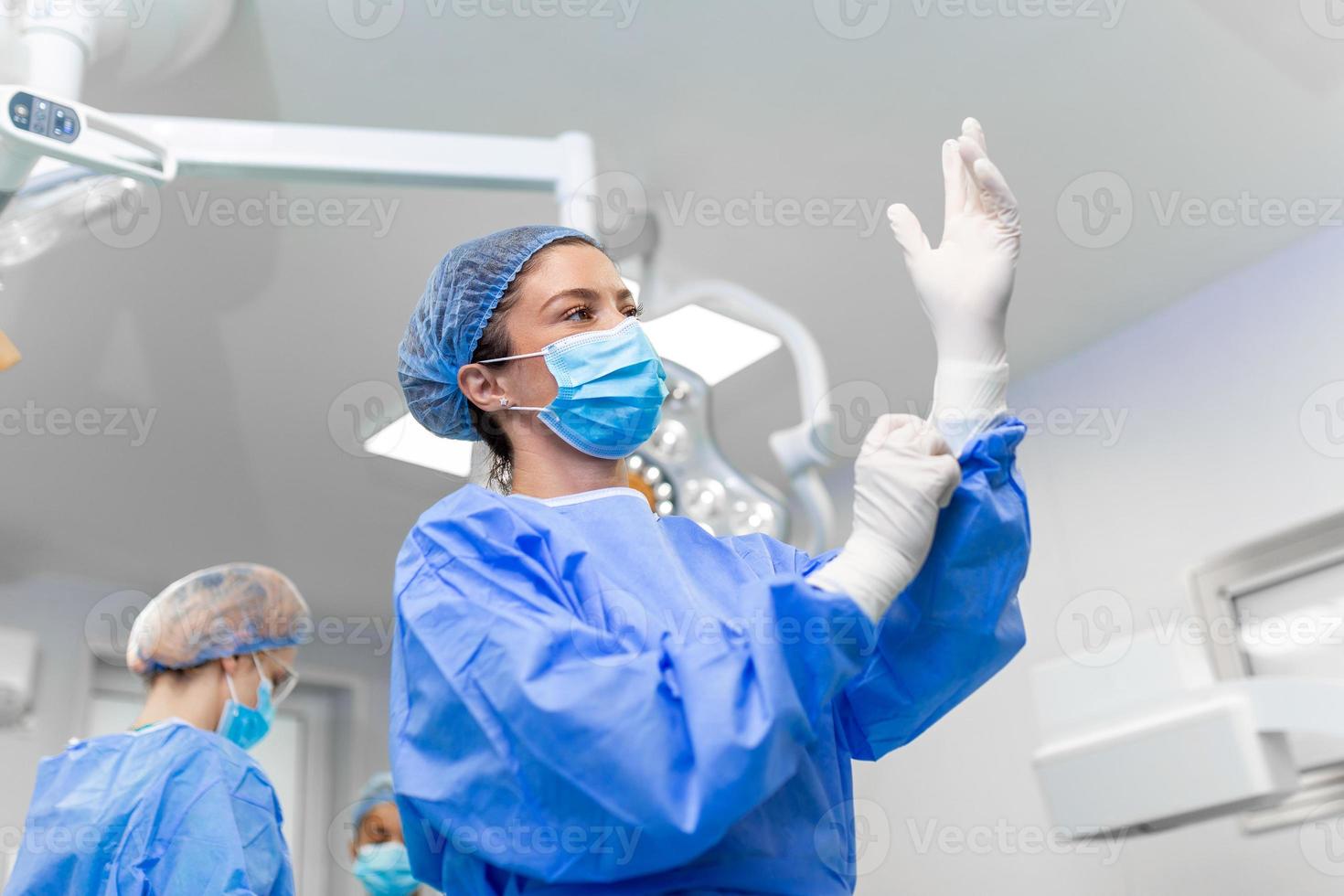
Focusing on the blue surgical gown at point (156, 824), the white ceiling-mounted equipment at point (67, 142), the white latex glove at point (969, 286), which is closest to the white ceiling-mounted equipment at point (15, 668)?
the blue surgical gown at point (156, 824)

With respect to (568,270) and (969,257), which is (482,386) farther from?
(969,257)

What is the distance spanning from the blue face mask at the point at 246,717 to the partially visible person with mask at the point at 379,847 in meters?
1.22

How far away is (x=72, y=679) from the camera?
4.60 metres

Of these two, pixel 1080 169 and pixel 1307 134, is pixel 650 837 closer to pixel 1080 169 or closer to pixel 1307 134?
pixel 1080 169

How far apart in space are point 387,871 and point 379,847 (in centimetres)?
10

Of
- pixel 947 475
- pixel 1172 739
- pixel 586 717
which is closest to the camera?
pixel 586 717

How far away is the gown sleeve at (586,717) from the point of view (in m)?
0.89

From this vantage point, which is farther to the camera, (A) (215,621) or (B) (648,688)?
(A) (215,621)

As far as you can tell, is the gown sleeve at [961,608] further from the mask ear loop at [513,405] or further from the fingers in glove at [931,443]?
the mask ear loop at [513,405]

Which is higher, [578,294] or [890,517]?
[578,294]

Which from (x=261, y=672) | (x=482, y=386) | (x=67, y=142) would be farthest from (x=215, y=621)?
(x=482, y=386)

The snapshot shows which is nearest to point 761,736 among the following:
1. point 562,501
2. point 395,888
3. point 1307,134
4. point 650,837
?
point 650,837

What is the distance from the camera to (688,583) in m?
1.17

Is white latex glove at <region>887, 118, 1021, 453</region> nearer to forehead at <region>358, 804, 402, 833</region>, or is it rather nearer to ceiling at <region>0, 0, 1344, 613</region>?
ceiling at <region>0, 0, 1344, 613</region>
